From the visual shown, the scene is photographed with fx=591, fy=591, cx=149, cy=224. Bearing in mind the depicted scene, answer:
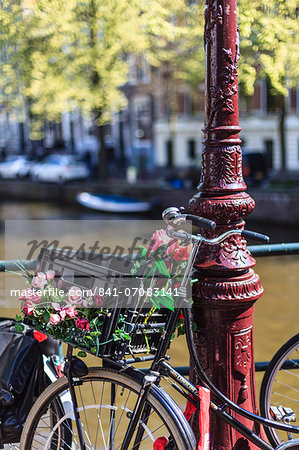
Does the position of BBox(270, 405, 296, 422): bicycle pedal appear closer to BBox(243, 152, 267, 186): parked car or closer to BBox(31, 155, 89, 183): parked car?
BBox(243, 152, 267, 186): parked car

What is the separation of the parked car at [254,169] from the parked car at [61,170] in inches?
304

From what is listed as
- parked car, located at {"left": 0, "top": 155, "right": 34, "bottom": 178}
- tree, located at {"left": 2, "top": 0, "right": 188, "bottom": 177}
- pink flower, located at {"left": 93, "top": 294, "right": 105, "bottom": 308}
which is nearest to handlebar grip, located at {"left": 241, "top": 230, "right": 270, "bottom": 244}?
pink flower, located at {"left": 93, "top": 294, "right": 105, "bottom": 308}

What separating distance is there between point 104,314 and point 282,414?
859 mm

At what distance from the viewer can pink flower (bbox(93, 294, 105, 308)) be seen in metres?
1.80

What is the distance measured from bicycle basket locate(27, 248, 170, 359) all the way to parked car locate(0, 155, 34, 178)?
79.2ft

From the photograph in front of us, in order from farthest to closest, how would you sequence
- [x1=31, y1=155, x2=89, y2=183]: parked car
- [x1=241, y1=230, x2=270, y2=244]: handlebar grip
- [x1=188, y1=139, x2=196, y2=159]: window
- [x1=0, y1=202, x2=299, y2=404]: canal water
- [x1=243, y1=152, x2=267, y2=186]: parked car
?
[x1=188, y1=139, x2=196, y2=159]: window < [x1=31, y1=155, x2=89, y2=183]: parked car < [x1=243, y1=152, x2=267, y2=186]: parked car < [x1=0, y1=202, x2=299, y2=404]: canal water < [x1=241, y1=230, x2=270, y2=244]: handlebar grip

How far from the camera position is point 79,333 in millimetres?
1820

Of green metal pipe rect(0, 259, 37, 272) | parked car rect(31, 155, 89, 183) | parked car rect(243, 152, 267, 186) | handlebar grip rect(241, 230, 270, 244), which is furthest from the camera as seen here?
parked car rect(31, 155, 89, 183)

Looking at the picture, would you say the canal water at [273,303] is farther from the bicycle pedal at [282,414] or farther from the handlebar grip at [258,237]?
the handlebar grip at [258,237]

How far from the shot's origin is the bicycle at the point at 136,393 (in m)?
1.78

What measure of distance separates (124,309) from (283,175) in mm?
14287

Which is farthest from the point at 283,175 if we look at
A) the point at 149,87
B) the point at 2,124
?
the point at 2,124

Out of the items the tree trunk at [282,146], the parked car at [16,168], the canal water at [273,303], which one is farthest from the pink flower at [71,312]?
the parked car at [16,168]

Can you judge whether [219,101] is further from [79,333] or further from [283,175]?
[283,175]
